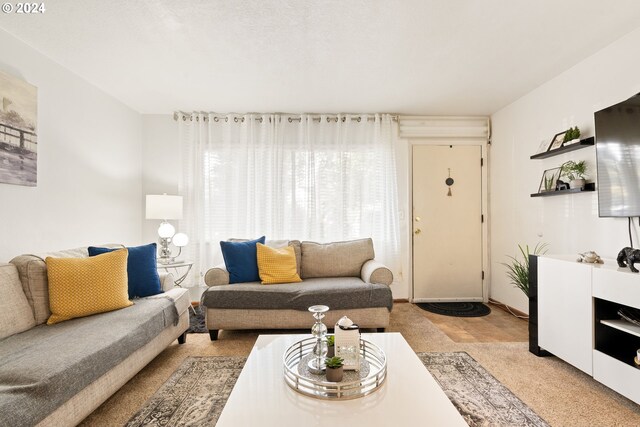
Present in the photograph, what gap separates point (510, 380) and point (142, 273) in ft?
9.29

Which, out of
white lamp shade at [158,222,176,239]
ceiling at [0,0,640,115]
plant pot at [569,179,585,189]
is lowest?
white lamp shade at [158,222,176,239]

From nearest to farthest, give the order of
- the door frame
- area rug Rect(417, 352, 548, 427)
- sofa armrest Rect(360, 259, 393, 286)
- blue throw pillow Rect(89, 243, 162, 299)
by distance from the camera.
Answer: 1. area rug Rect(417, 352, 548, 427)
2. blue throw pillow Rect(89, 243, 162, 299)
3. sofa armrest Rect(360, 259, 393, 286)
4. the door frame

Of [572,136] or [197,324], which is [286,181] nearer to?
[197,324]

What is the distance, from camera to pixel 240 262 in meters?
3.21

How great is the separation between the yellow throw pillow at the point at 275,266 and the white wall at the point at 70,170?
5.59 ft

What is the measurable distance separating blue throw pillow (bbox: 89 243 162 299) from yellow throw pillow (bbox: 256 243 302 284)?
91cm

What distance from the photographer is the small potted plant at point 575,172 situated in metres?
2.69

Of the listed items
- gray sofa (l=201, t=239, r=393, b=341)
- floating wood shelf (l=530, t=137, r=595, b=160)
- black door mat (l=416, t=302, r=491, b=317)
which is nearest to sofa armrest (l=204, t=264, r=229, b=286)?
gray sofa (l=201, t=239, r=393, b=341)

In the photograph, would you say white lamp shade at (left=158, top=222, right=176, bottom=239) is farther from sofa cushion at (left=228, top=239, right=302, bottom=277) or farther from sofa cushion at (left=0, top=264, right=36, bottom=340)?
sofa cushion at (left=0, top=264, right=36, bottom=340)

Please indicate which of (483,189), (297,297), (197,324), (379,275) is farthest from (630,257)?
(197,324)

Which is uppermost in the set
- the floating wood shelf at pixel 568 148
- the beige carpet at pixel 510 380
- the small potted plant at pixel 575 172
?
the floating wood shelf at pixel 568 148

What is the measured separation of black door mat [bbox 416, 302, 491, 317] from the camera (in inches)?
146

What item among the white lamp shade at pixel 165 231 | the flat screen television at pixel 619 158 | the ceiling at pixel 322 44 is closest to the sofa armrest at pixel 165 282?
the white lamp shade at pixel 165 231

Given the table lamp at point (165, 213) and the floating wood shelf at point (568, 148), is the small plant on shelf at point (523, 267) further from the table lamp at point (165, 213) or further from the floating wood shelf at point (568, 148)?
the table lamp at point (165, 213)
